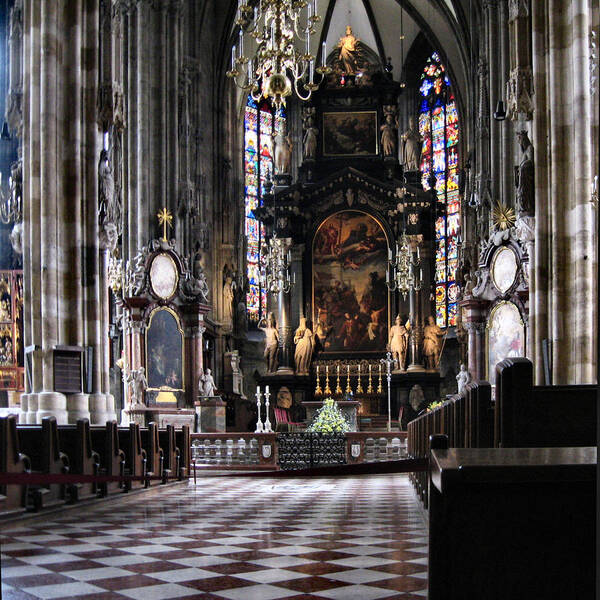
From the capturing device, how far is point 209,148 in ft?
113

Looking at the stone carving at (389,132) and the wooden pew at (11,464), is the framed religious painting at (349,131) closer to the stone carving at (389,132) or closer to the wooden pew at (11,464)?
the stone carving at (389,132)

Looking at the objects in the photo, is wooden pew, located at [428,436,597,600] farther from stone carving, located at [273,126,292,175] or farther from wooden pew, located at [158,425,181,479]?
stone carving, located at [273,126,292,175]

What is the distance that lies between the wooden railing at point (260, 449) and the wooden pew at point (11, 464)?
10.8 meters

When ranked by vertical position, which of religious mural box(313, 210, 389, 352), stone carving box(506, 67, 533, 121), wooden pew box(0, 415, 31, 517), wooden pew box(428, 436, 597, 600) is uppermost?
stone carving box(506, 67, 533, 121)

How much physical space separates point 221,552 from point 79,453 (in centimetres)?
458

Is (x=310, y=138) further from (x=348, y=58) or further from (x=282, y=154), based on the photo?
(x=348, y=58)

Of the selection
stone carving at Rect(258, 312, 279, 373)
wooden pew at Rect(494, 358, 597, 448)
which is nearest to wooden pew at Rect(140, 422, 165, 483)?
wooden pew at Rect(494, 358, 597, 448)

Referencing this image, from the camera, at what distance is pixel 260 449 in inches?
790

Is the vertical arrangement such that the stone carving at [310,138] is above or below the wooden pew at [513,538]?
above

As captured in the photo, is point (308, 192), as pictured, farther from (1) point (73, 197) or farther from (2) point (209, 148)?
(1) point (73, 197)

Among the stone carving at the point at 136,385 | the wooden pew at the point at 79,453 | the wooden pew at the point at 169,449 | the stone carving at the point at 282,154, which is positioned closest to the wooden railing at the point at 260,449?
the wooden pew at the point at 169,449

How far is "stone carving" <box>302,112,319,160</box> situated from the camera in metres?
38.7

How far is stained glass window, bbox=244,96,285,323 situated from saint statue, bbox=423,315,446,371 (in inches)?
285

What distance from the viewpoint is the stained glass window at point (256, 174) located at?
39344 millimetres
